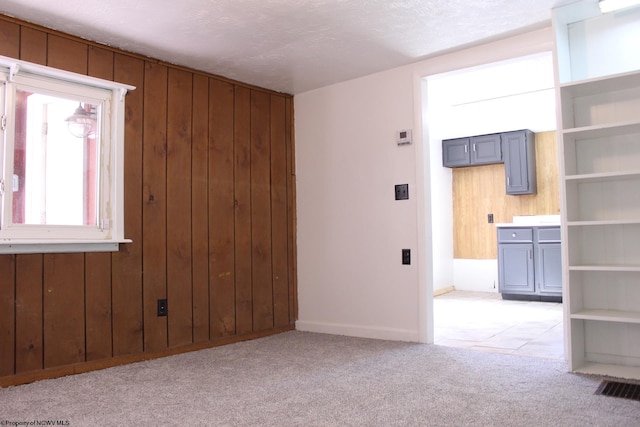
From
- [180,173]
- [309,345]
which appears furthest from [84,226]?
[309,345]

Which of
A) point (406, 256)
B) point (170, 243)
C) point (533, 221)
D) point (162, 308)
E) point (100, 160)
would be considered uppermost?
point (100, 160)

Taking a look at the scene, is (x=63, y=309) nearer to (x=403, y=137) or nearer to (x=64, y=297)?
(x=64, y=297)

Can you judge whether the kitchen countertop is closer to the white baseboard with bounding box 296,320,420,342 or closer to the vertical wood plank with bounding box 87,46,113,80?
the white baseboard with bounding box 296,320,420,342

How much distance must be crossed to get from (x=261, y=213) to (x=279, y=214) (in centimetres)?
21

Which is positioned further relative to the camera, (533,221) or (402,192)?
(533,221)

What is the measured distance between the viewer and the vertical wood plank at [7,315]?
2.73 metres

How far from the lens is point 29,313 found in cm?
284

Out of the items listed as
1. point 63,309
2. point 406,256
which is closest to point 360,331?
point 406,256

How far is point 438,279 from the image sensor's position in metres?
7.00

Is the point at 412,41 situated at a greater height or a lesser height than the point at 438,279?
greater

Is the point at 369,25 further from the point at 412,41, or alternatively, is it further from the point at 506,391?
the point at 506,391

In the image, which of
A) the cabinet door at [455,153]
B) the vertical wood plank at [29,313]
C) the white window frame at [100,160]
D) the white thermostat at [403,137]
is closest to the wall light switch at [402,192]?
the white thermostat at [403,137]

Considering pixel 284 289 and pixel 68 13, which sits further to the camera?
pixel 284 289

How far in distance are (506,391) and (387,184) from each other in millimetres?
1852
